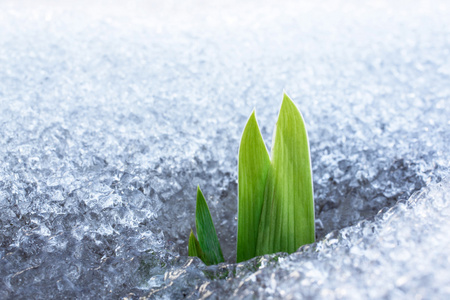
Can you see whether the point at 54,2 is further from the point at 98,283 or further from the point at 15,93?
the point at 98,283

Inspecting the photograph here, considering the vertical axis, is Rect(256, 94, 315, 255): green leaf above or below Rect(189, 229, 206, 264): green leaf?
above

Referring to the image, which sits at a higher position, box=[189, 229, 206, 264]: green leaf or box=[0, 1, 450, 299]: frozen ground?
box=[0, 1, 450, 299]: frozen ground

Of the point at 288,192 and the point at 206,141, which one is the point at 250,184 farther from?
the point at 206,141

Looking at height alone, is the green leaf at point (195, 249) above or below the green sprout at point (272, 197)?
below

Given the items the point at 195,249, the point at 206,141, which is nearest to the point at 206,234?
the point at 195,249
